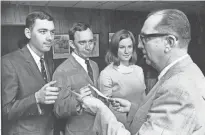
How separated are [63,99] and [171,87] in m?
0.50

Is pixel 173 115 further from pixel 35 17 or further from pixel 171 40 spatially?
pixel 35 17

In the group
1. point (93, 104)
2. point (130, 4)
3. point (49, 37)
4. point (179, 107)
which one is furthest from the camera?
point (130, 4)

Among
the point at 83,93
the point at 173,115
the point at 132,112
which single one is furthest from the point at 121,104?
the point at 173,115

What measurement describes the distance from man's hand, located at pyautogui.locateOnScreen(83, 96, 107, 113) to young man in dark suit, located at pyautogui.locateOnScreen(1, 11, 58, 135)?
13 cm

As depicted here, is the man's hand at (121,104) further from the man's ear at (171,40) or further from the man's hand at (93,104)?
the man's ear at (171,40)

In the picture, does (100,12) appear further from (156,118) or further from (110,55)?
(156,118)

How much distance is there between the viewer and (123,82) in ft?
3.23

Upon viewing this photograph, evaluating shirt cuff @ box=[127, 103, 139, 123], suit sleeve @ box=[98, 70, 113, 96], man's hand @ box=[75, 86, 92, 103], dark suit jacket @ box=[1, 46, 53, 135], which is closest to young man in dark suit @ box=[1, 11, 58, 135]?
dark suit jacket @ box=[1, 46, 53, 135]

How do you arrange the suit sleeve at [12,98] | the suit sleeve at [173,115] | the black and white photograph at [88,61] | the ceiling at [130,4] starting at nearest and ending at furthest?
the suit sleeve at [173,115]
the black and white photograph at [88,61]
the suit sleeve at [12,98]
the ceiling at [130,4]

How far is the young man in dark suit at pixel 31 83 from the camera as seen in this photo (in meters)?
0.82

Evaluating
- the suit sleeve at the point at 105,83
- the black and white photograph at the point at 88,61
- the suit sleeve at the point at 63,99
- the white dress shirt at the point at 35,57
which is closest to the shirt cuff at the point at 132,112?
the black and white photograph at the point at 88,61

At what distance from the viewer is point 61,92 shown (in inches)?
34.9

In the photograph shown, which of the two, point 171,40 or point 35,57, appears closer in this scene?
point 171,40

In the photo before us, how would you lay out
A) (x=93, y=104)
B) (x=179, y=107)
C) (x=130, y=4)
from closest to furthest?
(x=179, y=107) < (x=93, y=104) < (x=130, y=4)
